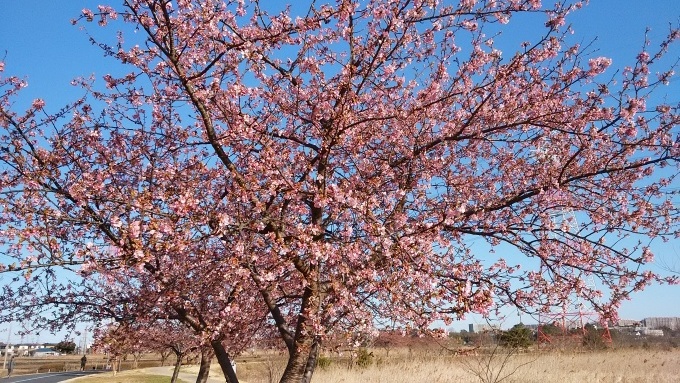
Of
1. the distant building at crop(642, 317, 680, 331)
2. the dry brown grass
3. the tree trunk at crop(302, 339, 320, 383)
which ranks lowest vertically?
the dry brown grass

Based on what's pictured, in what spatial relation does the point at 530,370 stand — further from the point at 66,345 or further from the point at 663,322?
the point at 663,322

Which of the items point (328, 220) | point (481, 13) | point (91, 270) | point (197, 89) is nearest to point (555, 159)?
point (481, 13)

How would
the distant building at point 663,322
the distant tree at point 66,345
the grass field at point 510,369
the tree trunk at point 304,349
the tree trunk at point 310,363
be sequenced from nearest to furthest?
the tree trunk at point 304,349, the tree trunk at point 310,363, the distant tree at point 66,345, the grass field at point 510,369, the distant building at point 663,322

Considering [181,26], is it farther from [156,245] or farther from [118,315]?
[118,315]

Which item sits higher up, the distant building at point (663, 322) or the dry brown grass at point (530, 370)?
the distant building at point (663, 322)

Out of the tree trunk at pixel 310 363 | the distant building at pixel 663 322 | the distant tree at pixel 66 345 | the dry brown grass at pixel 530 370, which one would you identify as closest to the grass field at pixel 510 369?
the dry brown grass at pixel 530 370

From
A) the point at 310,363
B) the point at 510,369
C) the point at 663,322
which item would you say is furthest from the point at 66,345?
the point at 663,322

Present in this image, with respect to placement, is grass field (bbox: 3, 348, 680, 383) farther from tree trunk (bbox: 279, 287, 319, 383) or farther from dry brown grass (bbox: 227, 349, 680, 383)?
tree trunk (bbox: 279, 287, 319, 383)

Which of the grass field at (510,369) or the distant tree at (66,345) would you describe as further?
the grass field at (510,369)

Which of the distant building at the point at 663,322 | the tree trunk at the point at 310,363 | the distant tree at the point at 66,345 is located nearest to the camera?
the tree trunk at the point at 310,363

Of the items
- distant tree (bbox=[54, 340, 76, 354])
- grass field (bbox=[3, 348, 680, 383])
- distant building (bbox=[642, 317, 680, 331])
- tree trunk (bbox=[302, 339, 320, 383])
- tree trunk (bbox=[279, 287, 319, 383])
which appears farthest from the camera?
distant building (bbox=[642, 317, 680, 331])

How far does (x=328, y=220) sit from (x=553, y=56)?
9.65 feet

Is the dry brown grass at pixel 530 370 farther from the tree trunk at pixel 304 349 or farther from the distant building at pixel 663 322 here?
the distant building at pixel 663 322

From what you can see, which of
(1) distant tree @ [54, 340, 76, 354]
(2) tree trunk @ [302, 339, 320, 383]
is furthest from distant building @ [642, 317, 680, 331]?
(2) tree trunk @ [302, 339, 320, 383]
